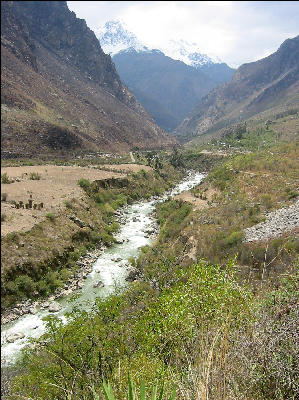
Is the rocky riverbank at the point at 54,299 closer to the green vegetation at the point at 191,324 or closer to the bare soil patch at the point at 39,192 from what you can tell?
the green vegetation at the point at 191,324

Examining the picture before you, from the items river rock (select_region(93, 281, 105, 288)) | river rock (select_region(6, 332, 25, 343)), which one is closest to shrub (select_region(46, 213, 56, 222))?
river rock (select_region(93, 281, 105, 288))

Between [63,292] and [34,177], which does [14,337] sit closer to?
[63,292]

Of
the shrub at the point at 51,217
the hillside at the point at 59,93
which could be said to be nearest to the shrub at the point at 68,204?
the shrub at the point at 51,217

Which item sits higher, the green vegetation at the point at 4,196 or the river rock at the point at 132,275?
the green vegetation at the point at 4,196

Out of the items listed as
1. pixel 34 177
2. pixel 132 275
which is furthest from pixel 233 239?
pixel 34 177

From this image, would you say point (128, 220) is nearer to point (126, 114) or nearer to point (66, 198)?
point (66, 198)

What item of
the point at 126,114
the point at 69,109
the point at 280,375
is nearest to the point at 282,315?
the point at 280,375

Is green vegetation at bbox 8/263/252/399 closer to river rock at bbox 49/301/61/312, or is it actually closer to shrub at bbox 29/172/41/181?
river rock at bbox 49/301/61/312
